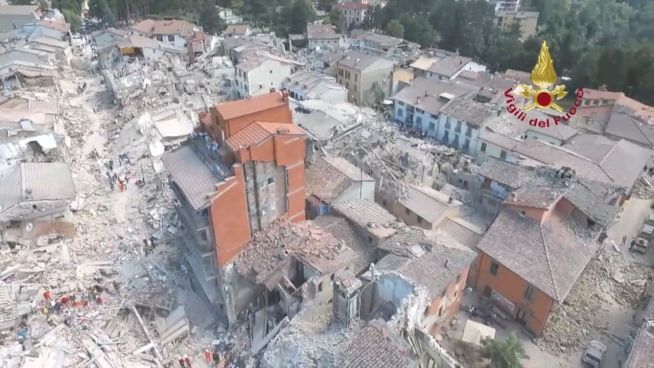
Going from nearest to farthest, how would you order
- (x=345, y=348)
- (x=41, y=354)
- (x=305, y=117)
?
1. (x=345, y=348)
2. (x=41, y=354)
3. (x=305, y=117)

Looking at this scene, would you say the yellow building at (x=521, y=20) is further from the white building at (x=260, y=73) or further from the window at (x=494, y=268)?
the window at (x=494, y=268)

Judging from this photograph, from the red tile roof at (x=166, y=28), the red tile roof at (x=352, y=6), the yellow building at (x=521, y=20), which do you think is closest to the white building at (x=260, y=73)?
the red tile roof at (x=166, y=28)

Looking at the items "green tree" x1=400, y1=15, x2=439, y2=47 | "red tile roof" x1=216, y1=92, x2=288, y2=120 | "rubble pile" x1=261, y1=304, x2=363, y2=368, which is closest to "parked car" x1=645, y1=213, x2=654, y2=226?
"rubble pile" x1=261, y1=304, x2=363, y2=368

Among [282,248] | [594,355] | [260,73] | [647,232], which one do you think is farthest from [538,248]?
[260,73]

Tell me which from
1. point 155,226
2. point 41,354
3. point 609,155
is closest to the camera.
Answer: point 41,354

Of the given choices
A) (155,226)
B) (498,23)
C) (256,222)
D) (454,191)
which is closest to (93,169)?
(155,226)

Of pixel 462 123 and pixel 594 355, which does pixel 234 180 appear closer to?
pixel 594 355

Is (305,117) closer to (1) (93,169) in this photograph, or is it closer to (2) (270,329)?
(1) (93,169)
